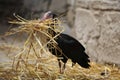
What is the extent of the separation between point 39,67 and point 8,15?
5495 mm

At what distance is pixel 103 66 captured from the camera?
615 centimetres

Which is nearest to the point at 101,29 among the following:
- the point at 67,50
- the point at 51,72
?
→ the point at 67,50

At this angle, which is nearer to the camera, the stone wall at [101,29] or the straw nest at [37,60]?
the straw nest at [37,60]

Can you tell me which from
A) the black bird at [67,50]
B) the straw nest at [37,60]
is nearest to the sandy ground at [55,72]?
the straw nest at [37,60]

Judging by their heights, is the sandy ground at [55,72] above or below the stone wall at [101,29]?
below

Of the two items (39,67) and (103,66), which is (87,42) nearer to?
(103,66)

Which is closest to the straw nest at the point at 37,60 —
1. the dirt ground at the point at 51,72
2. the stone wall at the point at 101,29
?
the dirt ground at the point at 51,72

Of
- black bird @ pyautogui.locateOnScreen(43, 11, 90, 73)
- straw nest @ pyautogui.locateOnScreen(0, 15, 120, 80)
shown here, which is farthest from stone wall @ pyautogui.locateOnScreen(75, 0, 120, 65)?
black bird @ pyautogui.locateOnScreen(43, 11, 90, 73)

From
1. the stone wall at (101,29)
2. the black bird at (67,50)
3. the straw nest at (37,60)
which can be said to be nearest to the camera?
the straw nest at (37,60)

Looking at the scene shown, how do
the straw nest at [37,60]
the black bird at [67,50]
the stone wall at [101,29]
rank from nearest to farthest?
1. the straw nest at [37,60]
2. the black bird at [67,50]
3. the stone wall at [101,29]

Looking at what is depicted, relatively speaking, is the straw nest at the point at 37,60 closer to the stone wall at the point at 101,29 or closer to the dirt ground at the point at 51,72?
the dirt ground at the point at 51,72

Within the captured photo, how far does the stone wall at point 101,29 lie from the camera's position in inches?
238

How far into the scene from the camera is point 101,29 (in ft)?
20.7

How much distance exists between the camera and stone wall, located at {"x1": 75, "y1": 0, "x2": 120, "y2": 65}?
19.8 feet
